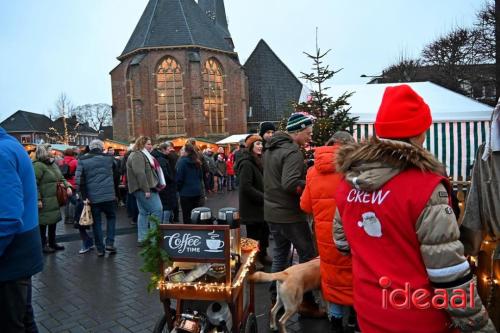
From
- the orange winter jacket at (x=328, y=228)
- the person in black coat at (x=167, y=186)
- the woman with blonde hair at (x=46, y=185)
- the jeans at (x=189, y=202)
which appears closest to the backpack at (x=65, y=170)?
the person in black coat at (x=167, y=186)

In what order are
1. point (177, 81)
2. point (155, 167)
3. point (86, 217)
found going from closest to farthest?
point (86, 217)
point (155, 167)
point (177, 81)

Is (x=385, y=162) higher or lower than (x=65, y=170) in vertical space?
higher

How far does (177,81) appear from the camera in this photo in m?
36.9

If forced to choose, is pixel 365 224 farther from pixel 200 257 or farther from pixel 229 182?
pixel 229 182

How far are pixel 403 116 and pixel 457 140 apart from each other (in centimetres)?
579

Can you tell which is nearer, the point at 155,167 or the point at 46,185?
the point at 46,185

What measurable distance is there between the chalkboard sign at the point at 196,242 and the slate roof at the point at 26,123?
75.8 meters

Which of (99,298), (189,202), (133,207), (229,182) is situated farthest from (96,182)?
(229,182)

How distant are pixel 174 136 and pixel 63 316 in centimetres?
3321

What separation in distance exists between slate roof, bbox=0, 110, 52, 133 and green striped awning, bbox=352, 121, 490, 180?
74352mm

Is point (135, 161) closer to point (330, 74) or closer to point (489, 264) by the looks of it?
point (330, 74)

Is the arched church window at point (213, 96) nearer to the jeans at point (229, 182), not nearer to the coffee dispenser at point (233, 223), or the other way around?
the jeans at point (229, 182)

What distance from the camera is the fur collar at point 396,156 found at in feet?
5.57

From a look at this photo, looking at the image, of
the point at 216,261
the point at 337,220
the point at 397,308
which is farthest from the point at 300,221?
the point at 397,308
